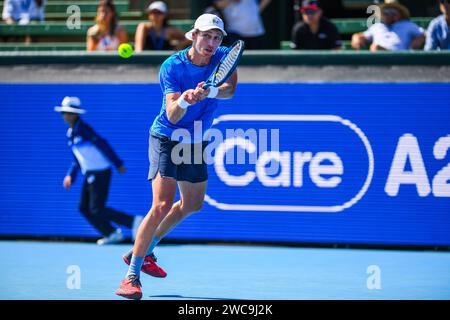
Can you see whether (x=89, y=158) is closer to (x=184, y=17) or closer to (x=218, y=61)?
(x=218, y=61)

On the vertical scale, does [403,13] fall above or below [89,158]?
above

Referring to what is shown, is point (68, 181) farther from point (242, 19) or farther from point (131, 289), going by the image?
point (131, 289)

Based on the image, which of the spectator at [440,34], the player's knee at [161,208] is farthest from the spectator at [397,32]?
the player's knee at [161,208]

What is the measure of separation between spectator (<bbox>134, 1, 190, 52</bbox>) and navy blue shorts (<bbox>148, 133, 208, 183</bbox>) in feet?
13.3

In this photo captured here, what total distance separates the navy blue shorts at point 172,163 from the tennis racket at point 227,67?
668 mm

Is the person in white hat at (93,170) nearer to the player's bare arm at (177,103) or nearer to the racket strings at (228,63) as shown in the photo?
the player's bare arm at (177,103)

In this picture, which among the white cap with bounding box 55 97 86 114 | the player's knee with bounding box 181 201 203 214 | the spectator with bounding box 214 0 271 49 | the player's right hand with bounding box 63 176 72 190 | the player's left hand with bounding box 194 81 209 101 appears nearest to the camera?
the player's left hand with bounding box 194 81 209 101

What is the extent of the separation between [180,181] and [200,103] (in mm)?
624

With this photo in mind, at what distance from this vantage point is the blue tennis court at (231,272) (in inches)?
300

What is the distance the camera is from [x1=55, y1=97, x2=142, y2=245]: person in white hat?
10.4 meters

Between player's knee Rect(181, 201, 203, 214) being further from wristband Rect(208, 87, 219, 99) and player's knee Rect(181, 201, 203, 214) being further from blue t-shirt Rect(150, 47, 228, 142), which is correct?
wristband Rect(208, 87, 219, 99)

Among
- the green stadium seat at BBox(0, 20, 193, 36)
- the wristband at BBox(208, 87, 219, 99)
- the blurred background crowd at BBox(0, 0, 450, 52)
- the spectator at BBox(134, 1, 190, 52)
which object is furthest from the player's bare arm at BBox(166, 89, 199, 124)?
the green stadium seat at BBox(0, 20, 193, 36)
